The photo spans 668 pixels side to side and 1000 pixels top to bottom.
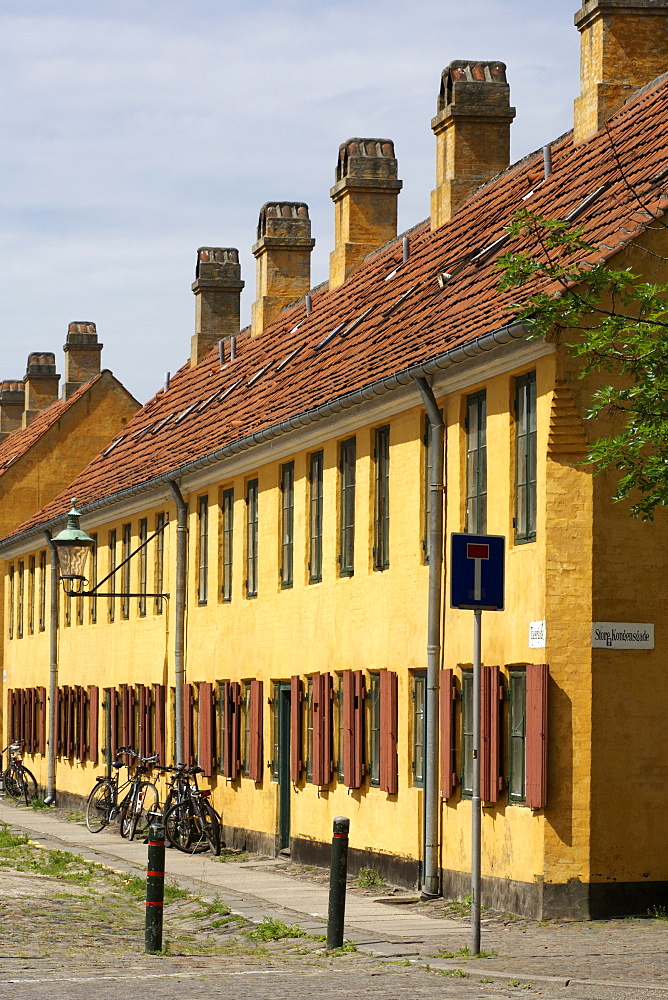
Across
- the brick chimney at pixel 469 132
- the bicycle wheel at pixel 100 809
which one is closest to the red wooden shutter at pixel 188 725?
the bicycle wheel at pixel 100 809

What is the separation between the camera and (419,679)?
20.3m

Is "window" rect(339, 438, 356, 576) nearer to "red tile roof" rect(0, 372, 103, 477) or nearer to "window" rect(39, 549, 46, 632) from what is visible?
"window" rect(39, 549, 46, 632)

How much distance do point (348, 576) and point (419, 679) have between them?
2.72m

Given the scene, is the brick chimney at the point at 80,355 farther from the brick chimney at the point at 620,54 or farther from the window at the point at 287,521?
the brick chimney at the point at 620,54

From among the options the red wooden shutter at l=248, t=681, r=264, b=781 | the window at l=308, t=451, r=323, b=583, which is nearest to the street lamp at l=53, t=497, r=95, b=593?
the red wooden shutter at l=248, t=681, r=264, b=781

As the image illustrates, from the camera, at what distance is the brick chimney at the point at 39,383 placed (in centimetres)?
5828

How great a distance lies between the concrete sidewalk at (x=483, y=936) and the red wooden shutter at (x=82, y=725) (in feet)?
43.7

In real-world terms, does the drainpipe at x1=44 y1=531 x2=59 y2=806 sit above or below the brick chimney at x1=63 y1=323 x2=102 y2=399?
below

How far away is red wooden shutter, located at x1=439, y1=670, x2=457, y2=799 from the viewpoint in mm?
18922

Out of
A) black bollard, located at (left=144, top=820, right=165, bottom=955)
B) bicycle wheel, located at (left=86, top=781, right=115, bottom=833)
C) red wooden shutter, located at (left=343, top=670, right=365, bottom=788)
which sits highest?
red wooden shutter, located at (left=343, top=670, right=365, bottom=788)

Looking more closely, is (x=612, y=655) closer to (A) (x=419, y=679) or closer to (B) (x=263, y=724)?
(A) (x=419, y=679)

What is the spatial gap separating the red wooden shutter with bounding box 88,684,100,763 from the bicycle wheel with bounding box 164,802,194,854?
986cm

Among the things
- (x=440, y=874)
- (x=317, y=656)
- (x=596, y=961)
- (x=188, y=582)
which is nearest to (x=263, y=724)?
(x=317, y=656)

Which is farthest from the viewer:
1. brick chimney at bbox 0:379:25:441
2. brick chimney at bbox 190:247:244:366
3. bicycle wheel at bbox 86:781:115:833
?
brick chimney at bbox 0:379:25:441
